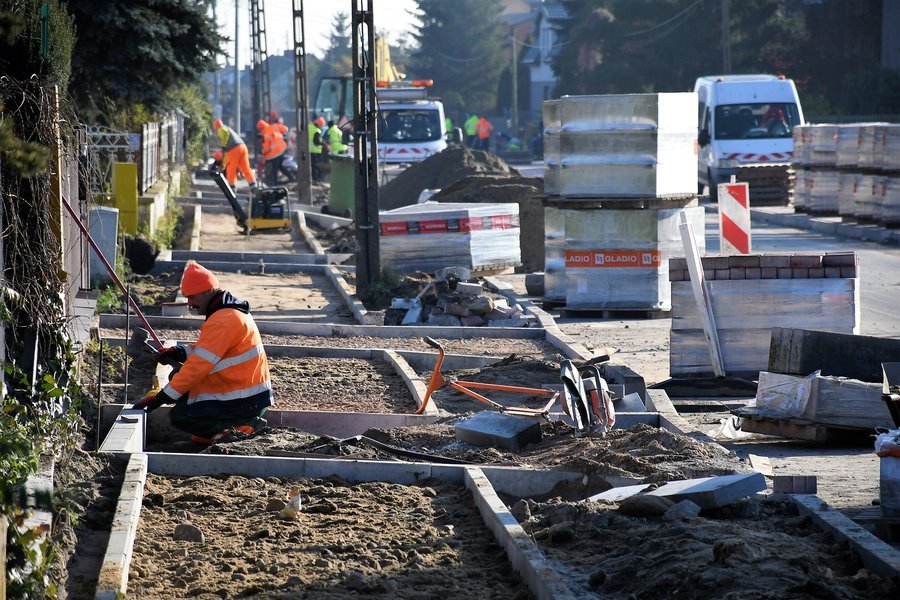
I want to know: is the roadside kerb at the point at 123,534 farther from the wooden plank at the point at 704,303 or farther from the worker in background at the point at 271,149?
the worker in background at the point at 271,149

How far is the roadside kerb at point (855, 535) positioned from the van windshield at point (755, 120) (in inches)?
1022

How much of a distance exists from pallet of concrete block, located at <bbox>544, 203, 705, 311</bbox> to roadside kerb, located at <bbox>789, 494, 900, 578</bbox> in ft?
27.2

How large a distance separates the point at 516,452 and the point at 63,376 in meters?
2.89

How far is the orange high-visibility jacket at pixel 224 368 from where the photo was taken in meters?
8.54

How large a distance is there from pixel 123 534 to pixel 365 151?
1088 centimetres

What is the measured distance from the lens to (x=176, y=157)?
3569 cm

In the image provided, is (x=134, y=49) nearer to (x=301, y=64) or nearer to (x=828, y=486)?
(x=301, y=64)

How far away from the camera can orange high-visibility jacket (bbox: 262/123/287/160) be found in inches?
1483

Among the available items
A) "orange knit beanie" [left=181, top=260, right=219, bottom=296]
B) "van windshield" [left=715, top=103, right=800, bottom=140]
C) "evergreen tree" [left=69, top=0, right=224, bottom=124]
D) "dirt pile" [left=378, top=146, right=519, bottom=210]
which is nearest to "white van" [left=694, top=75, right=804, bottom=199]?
→ "van windshield" [left=715, top=103, right=800, bottom=140]

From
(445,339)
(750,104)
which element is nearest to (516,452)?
(445,339)

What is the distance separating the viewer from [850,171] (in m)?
26.2

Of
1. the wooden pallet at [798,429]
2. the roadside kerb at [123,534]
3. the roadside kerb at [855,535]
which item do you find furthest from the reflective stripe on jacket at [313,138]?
the roadside kerb at [855,535]

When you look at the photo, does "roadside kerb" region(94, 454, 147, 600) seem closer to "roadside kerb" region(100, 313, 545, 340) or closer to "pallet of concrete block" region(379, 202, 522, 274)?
"roadside kerb" region(100, 313, 545, 340)

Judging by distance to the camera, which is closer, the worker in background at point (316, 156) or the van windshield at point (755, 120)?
the van windshield at point (755, 120)
